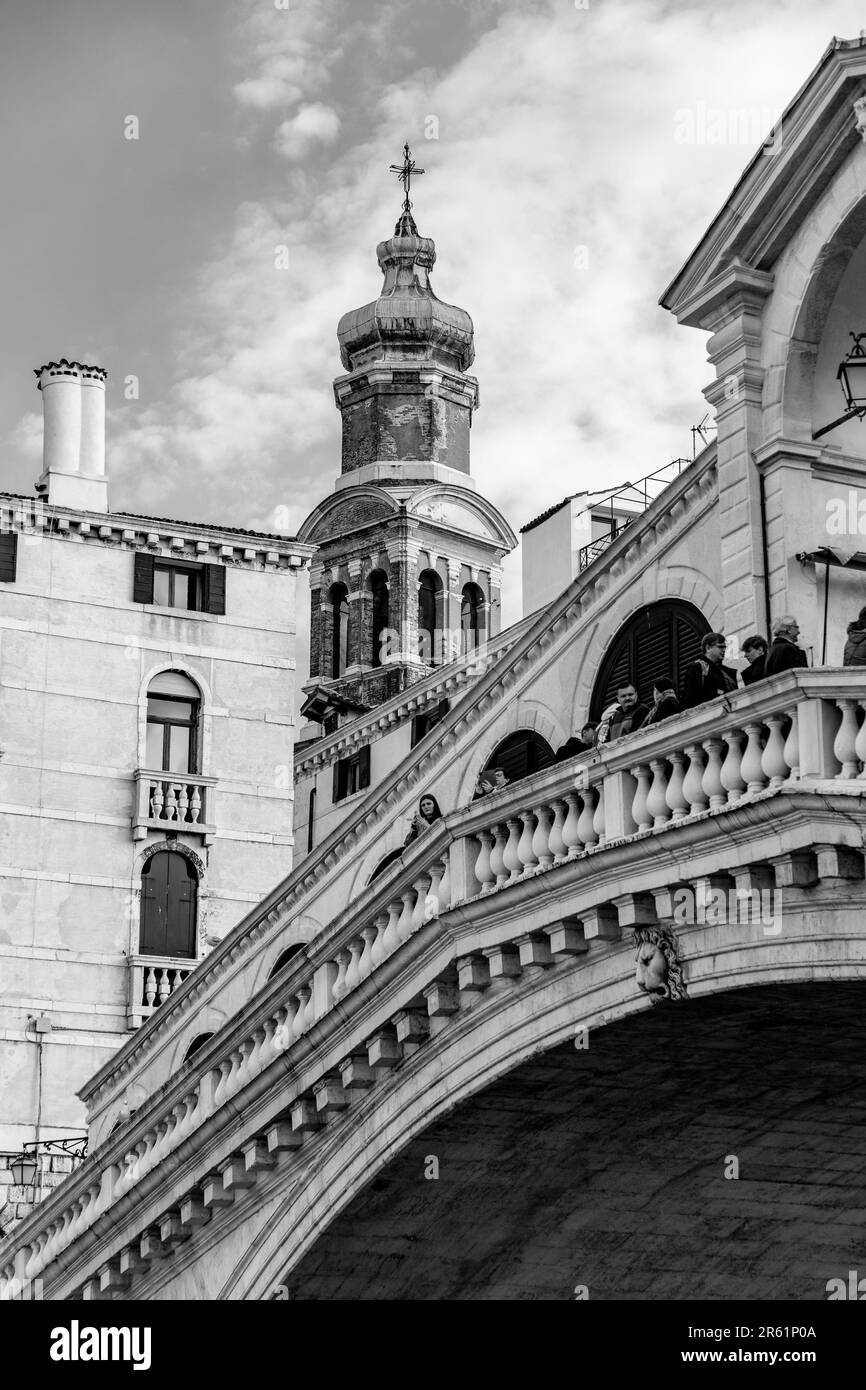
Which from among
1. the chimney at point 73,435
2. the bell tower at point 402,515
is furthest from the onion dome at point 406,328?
the chimney at point 73,435

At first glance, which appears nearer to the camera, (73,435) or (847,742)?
(847,742)

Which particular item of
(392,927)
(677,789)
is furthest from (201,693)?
(677,789)

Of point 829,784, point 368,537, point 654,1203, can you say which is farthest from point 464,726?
point 368,537

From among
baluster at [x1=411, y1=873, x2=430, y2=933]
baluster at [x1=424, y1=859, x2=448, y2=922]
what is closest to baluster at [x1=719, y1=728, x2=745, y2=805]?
baluster at [x1=424, y1=859, x2=448, y2=922]

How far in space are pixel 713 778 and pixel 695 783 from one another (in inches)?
11.0

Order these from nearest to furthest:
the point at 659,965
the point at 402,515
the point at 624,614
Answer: the point at 659,965
the point at 624,614
the point at 402,515

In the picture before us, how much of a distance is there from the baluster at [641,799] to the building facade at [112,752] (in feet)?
66.6

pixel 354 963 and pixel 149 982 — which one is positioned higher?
pixel 149 982

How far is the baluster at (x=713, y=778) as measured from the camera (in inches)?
723

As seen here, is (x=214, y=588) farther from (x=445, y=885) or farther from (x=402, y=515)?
(x=402, y=515)

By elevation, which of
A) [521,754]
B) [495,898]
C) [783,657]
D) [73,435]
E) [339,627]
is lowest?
[495,898]

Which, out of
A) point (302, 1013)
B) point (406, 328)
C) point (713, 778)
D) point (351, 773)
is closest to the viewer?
point (713, 778)

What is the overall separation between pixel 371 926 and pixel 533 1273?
240 inches

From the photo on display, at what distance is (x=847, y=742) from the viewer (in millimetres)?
17266
